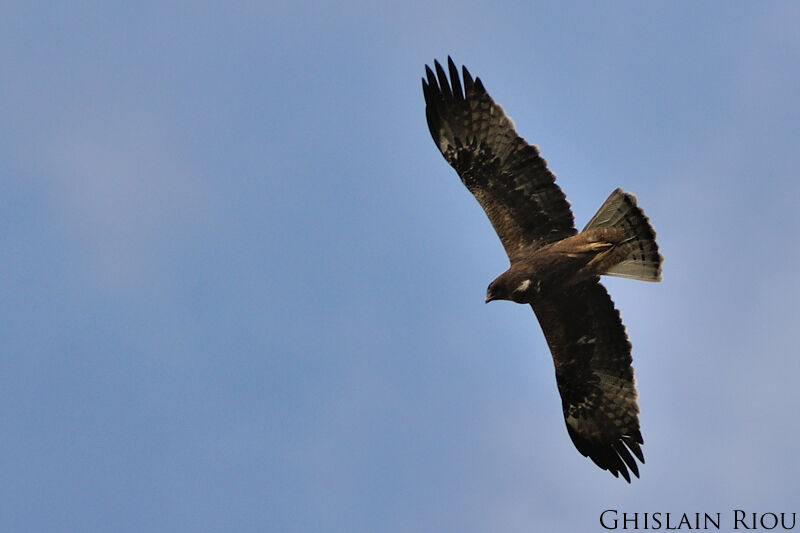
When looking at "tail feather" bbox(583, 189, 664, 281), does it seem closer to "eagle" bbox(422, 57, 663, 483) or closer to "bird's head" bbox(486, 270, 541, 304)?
"eagle" bbox(422, 57, 663, 483)

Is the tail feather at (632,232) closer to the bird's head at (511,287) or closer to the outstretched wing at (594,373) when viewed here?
the outstretched wing at (594,373)

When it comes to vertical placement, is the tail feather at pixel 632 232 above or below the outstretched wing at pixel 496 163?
below

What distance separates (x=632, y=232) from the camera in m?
11.0

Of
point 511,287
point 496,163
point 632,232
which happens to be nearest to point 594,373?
point 511,287

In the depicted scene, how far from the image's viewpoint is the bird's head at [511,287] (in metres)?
11.1

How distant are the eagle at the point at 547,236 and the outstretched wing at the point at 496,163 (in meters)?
0.01

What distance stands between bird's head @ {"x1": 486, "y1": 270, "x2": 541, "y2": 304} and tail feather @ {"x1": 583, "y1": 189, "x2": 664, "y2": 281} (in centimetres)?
80

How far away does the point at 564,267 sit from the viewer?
11.0 metres

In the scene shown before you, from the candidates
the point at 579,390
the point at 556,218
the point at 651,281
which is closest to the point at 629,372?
the point at 579,390

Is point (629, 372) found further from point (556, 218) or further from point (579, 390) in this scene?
point (556, 218)

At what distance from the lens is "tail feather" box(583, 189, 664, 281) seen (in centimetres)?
1096

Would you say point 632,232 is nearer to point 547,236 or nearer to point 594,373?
point 547,236

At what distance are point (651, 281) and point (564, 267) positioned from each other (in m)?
0.97

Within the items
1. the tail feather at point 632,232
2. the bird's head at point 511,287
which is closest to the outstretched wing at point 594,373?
the bird's head at point 511,287
